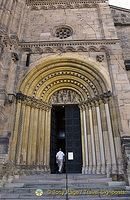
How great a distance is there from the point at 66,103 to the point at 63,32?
5.12m

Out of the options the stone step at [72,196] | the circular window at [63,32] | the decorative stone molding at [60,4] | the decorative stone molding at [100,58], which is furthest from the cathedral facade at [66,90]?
the stone step at [72,196]

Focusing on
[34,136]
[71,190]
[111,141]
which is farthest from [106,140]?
[34,136]

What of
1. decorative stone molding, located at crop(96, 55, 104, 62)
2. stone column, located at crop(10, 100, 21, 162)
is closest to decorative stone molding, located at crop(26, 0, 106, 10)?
decorative stone molding, located at crop(96, 55, 104, 62)

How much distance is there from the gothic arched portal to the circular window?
80.9 inches

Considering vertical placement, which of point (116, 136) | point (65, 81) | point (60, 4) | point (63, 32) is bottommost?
point (116, 136)

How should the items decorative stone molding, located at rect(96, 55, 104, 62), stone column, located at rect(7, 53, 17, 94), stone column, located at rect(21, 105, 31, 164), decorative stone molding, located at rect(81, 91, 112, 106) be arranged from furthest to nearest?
decorative stone molding, located at rect(96, 55, 104, 62)
stone column, located at rect(7, 53, 17, 94)
decorative stone molding, located at rect(81, 91, 112, 106)
stone column, located at rect(21, 105, 31, 164)

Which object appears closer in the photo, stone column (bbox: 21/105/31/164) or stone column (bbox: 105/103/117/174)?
stone column (bbox: 105/103/117/174)

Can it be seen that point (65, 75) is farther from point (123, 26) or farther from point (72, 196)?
point (72, 196)

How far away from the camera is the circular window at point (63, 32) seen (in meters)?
10.4

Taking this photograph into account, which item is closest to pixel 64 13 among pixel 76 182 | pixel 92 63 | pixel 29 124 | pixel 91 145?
pixel 92 63

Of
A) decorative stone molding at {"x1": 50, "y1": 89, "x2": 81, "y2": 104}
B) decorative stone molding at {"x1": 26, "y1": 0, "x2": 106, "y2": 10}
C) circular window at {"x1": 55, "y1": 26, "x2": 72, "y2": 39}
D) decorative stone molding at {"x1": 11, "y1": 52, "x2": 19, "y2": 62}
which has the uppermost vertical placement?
decorative stone molding at {"x1": 26, "y1": 0, "x2": 106, "y2": 10}

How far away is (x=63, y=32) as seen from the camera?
1059cm

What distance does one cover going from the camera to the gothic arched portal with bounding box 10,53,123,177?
685 cm

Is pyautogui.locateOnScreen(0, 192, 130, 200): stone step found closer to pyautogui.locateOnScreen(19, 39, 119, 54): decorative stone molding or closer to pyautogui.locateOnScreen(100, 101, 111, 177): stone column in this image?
pyautogui.locateOnScreen(100, 101, 111, 177): stone column
